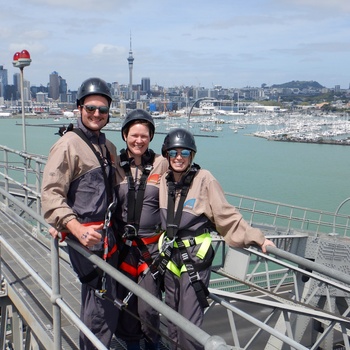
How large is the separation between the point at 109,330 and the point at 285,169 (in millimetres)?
49268

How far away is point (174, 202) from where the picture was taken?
3131 mm

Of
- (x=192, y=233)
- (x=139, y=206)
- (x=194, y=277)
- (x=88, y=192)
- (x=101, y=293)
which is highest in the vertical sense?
(x=88, y=192)

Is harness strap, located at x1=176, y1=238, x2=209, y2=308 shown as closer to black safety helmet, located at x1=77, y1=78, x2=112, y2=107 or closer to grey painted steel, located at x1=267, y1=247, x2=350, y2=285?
grey painted steel, located at x1=267, y1=247, x2=350, y2=285

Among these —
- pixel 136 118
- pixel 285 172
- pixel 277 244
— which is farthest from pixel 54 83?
pixel 136 118

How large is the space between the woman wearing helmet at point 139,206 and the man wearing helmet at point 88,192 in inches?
4.1

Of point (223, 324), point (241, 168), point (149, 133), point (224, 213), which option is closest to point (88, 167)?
point (149, 133)

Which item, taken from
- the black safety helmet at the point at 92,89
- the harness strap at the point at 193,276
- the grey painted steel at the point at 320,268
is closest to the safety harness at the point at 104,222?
the black safety helmet at the point at 92,89

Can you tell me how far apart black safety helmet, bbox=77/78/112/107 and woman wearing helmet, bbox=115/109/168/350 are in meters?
0.27

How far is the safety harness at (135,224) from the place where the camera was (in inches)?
127

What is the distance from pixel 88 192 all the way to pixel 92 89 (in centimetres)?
72

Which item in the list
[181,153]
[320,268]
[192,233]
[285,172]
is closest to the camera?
[320,268]

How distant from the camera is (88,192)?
2.96m

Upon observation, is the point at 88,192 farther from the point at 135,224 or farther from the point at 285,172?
the point at 285,172

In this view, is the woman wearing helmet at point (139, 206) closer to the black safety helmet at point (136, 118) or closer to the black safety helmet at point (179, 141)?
the black safety helmet at point (136, 118)
